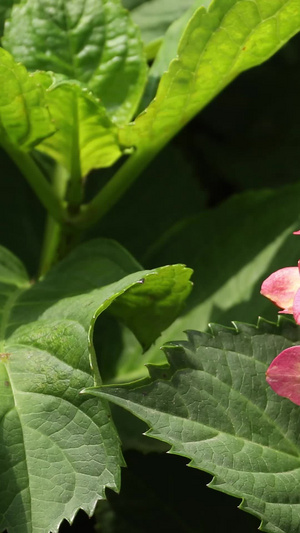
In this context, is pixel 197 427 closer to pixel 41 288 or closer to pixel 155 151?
pixel 41 288

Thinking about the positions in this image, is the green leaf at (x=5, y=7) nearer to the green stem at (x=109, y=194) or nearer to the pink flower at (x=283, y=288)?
the green stem at (x=109, y=194)

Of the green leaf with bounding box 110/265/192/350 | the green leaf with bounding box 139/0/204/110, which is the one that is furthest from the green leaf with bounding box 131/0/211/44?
the green leaf with bounding box 110/265/192/350

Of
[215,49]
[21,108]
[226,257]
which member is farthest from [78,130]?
[226,257]

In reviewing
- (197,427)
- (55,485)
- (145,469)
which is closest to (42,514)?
(55,485)

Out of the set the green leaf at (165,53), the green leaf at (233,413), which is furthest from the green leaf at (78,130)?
the green leaf at (233,413)

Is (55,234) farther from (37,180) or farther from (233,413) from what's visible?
(233,413)

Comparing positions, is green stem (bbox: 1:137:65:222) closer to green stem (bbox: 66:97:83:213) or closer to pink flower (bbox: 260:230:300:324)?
green stem (bbox: 66:97:83:213)
